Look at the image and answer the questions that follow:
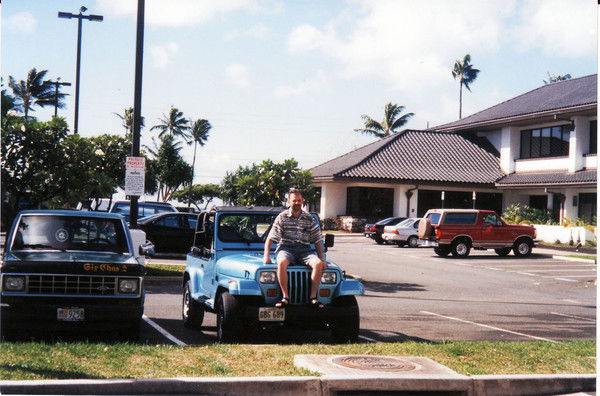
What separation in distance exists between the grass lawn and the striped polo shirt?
61.0 inches

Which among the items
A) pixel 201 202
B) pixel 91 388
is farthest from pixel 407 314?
pixel 201 202

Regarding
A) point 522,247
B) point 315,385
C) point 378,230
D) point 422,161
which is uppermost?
point 422,161

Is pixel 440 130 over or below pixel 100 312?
over

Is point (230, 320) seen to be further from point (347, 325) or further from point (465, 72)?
point (465, 72)

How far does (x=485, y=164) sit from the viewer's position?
47312 mm

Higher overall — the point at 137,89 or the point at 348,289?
the point at 137,89

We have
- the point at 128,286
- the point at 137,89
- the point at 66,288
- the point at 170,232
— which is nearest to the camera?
the point at 66,288

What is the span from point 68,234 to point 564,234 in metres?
31.5

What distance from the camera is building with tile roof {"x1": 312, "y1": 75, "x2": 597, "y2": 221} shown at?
1542 inches

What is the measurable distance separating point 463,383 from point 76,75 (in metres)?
28.0

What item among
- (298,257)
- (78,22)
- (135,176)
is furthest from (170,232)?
(298,257)

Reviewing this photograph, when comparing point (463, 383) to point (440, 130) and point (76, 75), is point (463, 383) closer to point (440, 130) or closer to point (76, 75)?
point (76, 75)

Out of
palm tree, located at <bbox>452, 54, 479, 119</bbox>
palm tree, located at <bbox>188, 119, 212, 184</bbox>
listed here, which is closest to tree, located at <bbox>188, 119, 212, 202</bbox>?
palm tree, located at <bbox>188, 119, 212, 184</bbox>

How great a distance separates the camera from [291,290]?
963 cm
